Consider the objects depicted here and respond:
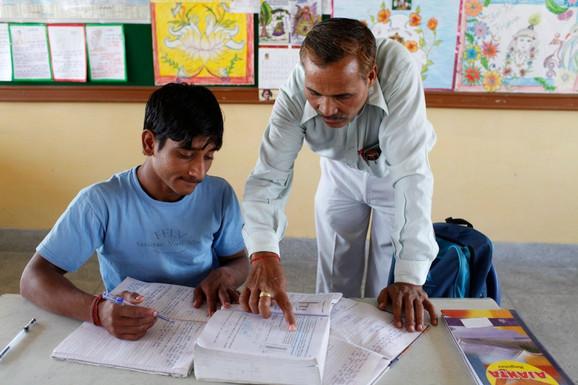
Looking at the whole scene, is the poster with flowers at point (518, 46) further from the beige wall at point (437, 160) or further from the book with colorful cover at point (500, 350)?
the book with colorful cover at point (500, 350)

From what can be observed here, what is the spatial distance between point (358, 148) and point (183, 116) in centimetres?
50

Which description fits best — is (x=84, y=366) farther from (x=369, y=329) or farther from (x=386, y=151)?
(x=386, y=151)

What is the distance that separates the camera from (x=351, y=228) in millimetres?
1753

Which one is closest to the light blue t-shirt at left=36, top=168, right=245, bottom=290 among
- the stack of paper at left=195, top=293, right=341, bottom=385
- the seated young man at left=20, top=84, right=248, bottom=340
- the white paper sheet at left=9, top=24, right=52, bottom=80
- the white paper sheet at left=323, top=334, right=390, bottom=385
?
the seated young man at left=20, top=84, right=248, bottom=340

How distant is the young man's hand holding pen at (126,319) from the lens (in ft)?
3.08

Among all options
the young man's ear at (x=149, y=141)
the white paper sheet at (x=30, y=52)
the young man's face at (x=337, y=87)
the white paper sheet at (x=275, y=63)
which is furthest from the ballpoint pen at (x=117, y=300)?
the white paper sheet at (x=30, y=52)

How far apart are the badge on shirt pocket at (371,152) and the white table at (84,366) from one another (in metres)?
0.52

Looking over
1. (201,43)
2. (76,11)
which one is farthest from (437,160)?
(76,11)

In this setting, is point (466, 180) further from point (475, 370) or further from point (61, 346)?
point (61, 346)

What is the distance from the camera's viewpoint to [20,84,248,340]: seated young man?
1093 mm

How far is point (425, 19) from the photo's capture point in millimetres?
2410


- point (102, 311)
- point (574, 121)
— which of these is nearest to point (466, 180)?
point (574, 121)

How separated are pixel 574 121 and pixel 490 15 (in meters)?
0.70

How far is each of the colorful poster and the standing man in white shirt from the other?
1060 millimetres
